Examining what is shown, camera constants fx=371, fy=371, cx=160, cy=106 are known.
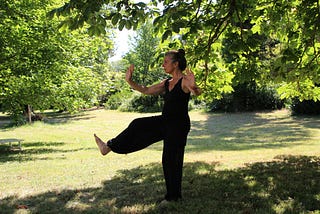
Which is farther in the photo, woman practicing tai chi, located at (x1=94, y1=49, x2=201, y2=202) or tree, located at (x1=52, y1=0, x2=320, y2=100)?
tree, located at (x1=52, y1=0, x2=320, y2=100)

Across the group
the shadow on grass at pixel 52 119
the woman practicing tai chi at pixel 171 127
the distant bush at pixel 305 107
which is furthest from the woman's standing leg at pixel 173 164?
the shadow on grass at pixel 52 119

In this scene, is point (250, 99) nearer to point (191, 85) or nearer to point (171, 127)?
point (171, 127)

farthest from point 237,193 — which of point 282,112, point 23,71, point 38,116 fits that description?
point 38,116

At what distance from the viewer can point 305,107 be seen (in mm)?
27125

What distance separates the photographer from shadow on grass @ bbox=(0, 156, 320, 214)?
4996 mm

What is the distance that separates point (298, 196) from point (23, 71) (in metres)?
10.9

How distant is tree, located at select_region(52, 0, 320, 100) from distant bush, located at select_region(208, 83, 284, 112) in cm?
2329

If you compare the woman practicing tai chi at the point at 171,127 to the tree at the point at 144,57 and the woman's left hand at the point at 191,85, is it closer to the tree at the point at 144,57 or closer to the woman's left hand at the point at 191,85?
the woman's left hand at the point at 191,85

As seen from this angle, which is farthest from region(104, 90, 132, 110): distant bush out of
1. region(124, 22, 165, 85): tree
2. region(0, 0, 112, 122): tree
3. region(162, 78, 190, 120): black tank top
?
region(162, 78, 190, 120): black tank top

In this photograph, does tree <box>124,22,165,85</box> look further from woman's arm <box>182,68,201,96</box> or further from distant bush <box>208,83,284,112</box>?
woman's arm <box>182,68,201,96</box>

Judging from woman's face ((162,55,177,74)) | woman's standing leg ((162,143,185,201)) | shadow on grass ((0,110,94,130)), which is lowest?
Answer: shadow on grass ((0,110,94,130))

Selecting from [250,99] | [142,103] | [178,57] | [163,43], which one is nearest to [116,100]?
[142,103]

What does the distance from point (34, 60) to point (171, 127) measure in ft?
32.5

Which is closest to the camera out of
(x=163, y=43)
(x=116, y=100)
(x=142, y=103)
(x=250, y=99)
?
(x=163, y=43)
